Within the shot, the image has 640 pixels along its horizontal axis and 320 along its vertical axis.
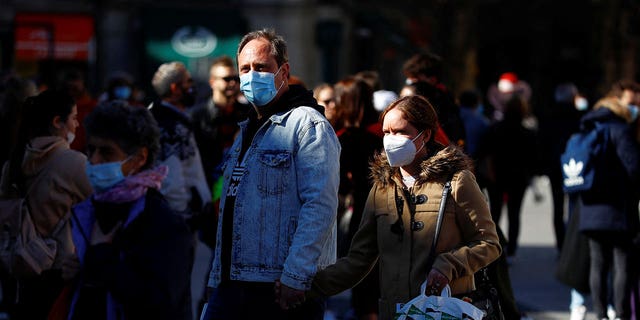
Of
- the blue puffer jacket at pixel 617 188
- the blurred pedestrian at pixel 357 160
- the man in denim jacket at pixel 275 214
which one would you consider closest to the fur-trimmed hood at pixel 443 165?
the man in denim jacket at pixel 275 214

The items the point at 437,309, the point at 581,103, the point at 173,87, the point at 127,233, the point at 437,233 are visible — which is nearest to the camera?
the point at 127,233

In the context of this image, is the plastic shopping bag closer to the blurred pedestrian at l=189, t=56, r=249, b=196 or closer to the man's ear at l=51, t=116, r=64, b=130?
the man's ear at l=51, t=116, r=64, b=130

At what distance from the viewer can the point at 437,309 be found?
500 cm

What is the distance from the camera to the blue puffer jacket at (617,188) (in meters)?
9.38

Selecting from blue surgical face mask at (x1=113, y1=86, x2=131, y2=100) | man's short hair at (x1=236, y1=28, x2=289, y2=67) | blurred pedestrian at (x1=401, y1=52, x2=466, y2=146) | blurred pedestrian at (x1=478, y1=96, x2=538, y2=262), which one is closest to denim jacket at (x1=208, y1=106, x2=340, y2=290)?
man's short hair at (x1=236, y1=28, x2=289, y2=67)

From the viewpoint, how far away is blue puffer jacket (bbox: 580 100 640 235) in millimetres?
9383

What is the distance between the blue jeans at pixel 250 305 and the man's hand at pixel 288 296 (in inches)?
5.4

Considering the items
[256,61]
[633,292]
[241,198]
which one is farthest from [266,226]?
[633,292]

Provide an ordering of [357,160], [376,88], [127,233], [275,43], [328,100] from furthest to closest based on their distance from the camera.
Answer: [376,88] < [328,100] < [357,160] < [275,43] < [127,233]

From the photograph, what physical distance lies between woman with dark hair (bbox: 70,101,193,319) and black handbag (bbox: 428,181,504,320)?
3.56 feet

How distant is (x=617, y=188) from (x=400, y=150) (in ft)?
14.4

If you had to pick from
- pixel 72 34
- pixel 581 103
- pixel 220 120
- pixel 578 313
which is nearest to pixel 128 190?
pixel 220 120

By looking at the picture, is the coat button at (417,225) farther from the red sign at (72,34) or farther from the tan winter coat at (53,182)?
the red sign at (72,34)

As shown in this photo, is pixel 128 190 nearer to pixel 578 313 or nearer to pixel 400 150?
pixel 400 150
